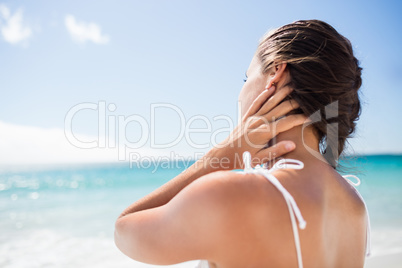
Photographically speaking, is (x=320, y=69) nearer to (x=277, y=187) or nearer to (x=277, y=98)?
(x=277, y=98)

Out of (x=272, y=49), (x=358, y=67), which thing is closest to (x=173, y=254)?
(x=272, y=49)

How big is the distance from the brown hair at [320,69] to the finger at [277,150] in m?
0.18

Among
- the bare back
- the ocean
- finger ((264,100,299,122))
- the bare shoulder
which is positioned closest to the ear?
finger ((264,100,299,122))

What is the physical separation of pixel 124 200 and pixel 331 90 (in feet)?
45.4

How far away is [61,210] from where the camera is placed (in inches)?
473

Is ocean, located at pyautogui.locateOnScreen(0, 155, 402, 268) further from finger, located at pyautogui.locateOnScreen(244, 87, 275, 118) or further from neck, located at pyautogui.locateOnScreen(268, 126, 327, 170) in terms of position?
finger, located at pyautogui.locateOnScreen(244, 87, 275, 118)

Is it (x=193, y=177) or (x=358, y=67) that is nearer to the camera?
(x=193, y=177)

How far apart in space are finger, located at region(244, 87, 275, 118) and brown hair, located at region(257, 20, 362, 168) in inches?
3.9

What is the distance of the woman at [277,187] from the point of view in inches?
37.8

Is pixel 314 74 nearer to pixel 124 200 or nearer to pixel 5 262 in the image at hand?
pixel 5 262

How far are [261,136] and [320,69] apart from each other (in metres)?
0.40

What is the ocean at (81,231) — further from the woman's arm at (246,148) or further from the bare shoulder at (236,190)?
the bare shoulder at (236,190)

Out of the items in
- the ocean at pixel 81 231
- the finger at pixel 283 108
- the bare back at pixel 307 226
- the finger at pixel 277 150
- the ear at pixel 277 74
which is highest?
the ear at pixel 277 74

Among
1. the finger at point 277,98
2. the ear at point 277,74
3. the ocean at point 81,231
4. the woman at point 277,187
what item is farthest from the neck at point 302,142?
the ocean at point 81,231
